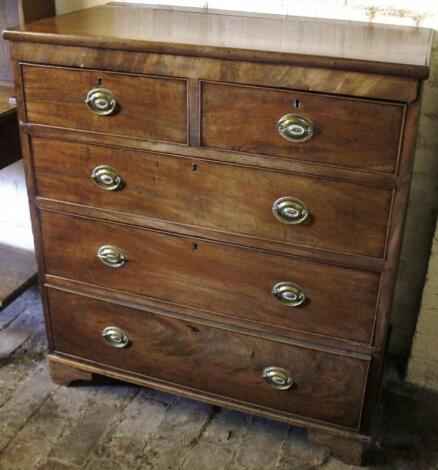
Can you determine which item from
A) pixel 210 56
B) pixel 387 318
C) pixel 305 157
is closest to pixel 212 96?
pixel 210 56

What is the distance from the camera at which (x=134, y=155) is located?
1.72 meters

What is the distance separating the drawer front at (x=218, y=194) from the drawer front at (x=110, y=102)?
64 mm

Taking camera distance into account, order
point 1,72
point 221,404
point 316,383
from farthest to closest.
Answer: point 1,72 < point 221,404 < point 316,383

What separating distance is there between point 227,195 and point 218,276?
241 mm

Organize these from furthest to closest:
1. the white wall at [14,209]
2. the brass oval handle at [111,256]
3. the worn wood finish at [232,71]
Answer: the white wall at [14,209] < the brass oval handle at [111,256] < the worn wood finish at [232,71]

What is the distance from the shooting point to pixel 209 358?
1.94 metres

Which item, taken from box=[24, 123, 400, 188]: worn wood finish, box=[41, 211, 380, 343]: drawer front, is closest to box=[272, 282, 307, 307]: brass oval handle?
box=[41, 211, 380, 343]: drawer front

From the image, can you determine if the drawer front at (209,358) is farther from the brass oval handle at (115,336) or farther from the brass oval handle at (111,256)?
the brass oval handle at (111,256)

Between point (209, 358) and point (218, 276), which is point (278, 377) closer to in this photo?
point (209, 358)

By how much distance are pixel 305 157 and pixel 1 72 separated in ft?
4.21

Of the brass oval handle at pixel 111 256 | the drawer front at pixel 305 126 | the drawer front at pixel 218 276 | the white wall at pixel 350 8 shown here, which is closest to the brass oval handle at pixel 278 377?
the drawer front at pixel 218 276

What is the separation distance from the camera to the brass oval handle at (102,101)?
5.46ft

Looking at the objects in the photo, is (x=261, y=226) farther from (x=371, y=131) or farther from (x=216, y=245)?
(x=371, y=131)

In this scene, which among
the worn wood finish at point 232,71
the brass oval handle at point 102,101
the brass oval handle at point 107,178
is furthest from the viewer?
the brass oval handle at point 107,178
